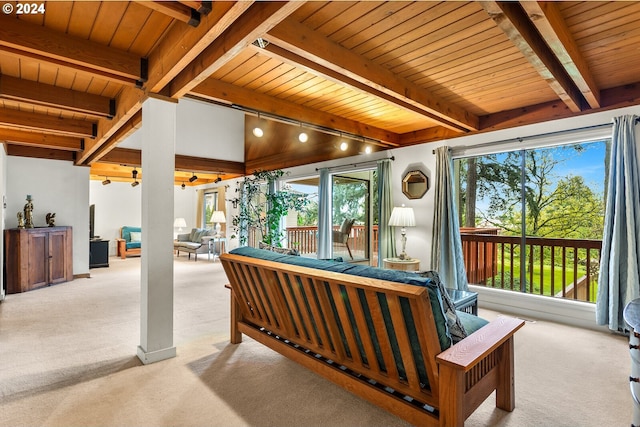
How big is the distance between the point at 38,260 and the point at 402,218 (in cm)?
583

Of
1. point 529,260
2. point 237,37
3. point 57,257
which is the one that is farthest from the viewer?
point 57,257

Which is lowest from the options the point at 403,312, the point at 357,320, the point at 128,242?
the point at 128,242

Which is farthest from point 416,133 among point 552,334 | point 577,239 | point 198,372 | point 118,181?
point 118,181

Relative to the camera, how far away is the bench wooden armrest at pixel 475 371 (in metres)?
1.47

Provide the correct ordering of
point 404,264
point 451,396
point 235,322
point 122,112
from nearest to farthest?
point 451,396, point 235,322, point 122,112, point 404,264

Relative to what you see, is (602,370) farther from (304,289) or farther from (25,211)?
(25,211)

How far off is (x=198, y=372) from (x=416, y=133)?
13.7ft

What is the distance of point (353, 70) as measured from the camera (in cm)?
251

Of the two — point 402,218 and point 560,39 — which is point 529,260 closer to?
point 402,218

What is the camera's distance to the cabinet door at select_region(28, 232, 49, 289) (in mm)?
5158

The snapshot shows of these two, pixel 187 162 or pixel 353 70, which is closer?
pixel 353 70

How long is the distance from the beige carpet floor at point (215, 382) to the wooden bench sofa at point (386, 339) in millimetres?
199

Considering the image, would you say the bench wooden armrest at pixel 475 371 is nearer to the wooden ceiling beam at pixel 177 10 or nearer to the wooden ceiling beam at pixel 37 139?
the wooden ceiling beam at pixel 177 10

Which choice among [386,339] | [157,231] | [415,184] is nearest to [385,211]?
[415,184]
